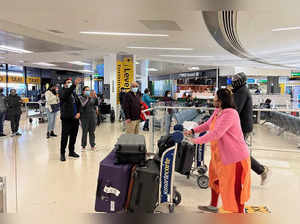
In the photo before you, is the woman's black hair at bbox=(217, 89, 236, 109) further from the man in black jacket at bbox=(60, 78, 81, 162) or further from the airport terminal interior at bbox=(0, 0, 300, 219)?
the man in black jacket at bbox=(60, 78, 81, 162)

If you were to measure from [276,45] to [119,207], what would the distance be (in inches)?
342

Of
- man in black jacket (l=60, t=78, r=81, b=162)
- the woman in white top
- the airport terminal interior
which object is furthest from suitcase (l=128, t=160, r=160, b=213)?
the woman in white top

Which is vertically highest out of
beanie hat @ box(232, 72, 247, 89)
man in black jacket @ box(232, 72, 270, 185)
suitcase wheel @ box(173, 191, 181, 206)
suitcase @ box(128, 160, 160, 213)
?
beanie hat @ box(232, 72, 247, 89)

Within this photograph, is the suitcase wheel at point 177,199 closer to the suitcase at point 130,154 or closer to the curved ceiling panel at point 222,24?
the suitcase at point 130,154

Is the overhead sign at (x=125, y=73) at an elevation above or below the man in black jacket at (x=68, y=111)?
above

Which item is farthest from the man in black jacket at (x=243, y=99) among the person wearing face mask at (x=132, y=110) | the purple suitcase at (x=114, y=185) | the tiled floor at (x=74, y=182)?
the person wearing face mask at (x=132, y=110)

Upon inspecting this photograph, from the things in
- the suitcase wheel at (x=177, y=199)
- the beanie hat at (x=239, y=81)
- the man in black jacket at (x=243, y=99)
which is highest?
the beanie hat at (x=239, y=81)

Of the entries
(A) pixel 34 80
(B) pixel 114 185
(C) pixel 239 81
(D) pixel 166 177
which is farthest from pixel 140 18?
(A) pixel 34 80

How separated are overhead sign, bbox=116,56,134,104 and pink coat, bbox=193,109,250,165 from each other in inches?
360

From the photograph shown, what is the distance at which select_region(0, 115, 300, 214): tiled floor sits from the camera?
10.2ft

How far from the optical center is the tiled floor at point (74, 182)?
3.10 metres

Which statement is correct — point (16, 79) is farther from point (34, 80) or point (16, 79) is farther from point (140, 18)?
point (140, 18)

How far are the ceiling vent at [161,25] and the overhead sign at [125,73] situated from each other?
5134 mm
